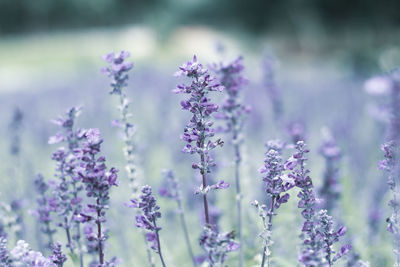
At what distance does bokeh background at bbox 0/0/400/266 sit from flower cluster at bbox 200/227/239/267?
102 cm

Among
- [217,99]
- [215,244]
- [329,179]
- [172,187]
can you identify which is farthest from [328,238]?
[217,99]

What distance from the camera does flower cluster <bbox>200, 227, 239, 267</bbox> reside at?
83.7 inches

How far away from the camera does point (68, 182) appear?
9.20ft

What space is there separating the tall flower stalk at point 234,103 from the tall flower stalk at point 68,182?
1116mm

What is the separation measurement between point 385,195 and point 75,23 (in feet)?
230

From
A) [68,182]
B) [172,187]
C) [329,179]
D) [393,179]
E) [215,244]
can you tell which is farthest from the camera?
[329,179]

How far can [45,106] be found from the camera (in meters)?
14.6

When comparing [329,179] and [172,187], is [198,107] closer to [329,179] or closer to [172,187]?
[172,187]

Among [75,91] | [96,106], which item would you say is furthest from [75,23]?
[96,106]

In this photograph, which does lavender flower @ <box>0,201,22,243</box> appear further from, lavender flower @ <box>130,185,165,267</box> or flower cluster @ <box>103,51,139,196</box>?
lavender flower @ <box>130,185,165,267</box>

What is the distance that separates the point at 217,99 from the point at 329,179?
7308mm

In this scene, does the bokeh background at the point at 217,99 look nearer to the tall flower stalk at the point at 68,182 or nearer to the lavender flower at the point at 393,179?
the tall flower stalk at the point at 68,182

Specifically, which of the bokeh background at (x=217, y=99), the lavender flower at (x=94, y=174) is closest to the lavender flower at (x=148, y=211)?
the lavender flower at (x=94, y=174)

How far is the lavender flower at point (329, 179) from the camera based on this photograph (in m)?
4.31
